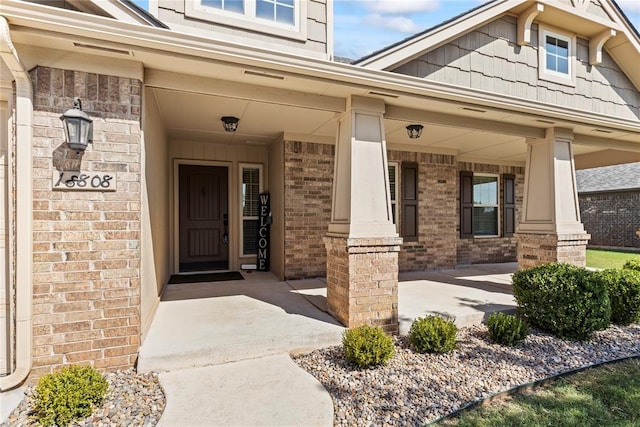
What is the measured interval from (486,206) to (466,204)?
0.74 meters

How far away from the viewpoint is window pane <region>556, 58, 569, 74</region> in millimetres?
4988

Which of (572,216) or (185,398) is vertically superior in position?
(572,216)

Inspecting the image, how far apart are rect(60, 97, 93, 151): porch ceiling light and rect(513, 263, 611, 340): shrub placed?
4.82 metres

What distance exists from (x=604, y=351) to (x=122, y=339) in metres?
4.80

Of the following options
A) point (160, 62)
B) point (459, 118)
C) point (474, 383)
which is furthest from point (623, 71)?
point (160, 62)

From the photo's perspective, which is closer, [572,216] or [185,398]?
[185,398]

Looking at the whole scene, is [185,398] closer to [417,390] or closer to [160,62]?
[417,390]

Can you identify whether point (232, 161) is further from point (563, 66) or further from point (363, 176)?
point (563, 66)

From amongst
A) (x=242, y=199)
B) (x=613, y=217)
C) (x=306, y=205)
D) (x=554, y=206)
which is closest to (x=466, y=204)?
(x=554, y=206)

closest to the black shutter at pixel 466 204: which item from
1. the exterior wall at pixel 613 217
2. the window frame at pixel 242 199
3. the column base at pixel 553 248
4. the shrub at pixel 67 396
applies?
the column base at pixel 553 248

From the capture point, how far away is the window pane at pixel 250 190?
693 centimetres

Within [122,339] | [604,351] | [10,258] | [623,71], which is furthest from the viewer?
[623,71]

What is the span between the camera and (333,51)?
3.78 m

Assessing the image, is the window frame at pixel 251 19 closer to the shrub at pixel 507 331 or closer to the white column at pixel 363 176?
the white column at pixel 363 176
